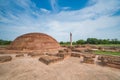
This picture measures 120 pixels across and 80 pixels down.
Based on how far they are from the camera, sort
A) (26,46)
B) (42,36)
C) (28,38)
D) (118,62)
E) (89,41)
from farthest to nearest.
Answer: (89,41)
(42,36)
(28,38)
(26,46)
(118,62)

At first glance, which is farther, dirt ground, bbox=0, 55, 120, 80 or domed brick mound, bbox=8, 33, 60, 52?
domed brick mound, bbox=8, 33, 60, 52

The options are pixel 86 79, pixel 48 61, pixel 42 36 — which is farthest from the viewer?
pixel 42 36

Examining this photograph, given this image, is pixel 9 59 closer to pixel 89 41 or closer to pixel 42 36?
pixel 42 36

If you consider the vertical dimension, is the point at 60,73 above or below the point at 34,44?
below

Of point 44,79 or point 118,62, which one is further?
point 118,62

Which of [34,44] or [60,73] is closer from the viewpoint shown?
[60,73]

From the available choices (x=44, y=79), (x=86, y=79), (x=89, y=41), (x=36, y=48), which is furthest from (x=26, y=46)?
(x=89, y=41)

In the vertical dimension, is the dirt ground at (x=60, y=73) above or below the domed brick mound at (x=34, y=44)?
below

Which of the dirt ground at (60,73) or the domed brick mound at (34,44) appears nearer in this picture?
the dirt ground at (60,73)

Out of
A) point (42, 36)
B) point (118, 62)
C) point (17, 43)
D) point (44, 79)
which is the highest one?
point (42, 36)

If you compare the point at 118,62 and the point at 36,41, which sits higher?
the point at 36,41

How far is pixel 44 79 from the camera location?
15.6 feet

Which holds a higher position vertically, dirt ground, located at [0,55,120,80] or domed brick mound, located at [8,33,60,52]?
domed brick mound, located at [8,33,60,52]

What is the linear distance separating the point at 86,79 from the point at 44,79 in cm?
233
